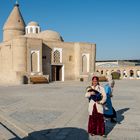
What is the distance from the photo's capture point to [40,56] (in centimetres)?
2756

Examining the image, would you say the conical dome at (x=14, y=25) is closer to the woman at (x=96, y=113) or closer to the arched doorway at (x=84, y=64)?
the arched doorway at (x=84, y=64)

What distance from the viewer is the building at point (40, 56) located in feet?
86.7

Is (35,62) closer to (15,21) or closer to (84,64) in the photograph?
(84,64)

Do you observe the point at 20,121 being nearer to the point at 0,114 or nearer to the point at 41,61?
the point at 0,114

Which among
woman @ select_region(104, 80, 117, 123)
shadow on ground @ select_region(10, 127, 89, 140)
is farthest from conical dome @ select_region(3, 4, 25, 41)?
shadow on ground @ select_region(10, 127, 89, 140)

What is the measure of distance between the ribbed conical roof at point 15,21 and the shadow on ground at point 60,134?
3168 cm

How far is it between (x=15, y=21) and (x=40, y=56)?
1142 cm

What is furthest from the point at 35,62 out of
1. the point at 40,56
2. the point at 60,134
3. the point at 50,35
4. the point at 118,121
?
the point at 60,134

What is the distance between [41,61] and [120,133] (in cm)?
2276

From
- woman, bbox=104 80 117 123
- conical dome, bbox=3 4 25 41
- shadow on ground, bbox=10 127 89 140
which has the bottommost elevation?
shadow on ground, bbox=10 127 89 140


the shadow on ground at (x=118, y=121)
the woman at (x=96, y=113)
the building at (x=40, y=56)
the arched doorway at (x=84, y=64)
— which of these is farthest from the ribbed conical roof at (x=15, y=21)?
the woman at (x=96, y=113)

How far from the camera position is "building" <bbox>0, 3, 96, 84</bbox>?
26.4 meters

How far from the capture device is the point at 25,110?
8.72 m

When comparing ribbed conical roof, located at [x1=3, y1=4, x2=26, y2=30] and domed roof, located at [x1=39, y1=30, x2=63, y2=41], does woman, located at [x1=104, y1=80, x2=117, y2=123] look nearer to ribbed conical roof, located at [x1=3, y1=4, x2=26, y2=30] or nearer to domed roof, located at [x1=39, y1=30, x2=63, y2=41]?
domed roof, located at [x1=39, y1=30, x2=63, y2=41]
